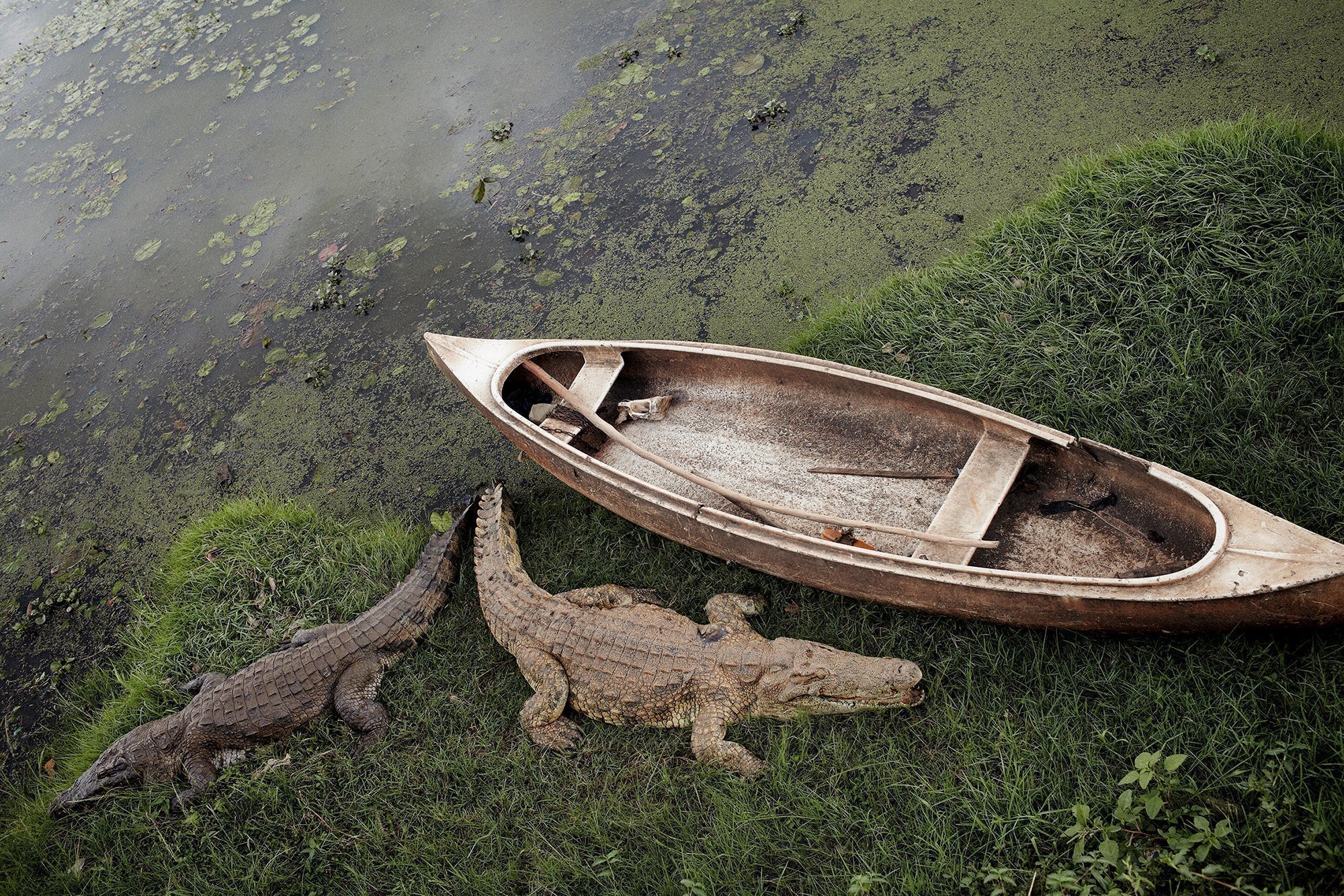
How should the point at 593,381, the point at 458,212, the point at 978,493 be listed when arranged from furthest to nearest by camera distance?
the point at 458,212 < the point at 593,381 < the point at 978,493

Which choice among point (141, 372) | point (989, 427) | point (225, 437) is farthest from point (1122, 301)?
point (141, 372)

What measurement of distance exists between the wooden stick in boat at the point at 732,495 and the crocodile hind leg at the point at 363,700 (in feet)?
5.35

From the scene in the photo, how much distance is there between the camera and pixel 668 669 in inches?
136

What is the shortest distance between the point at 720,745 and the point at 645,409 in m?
1.94

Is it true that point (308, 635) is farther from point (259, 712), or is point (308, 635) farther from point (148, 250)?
point (148, 250)

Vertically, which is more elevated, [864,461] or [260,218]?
[260,218]

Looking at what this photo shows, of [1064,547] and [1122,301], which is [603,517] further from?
[1122,301]

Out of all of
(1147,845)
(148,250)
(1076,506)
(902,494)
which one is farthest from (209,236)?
(1147,845)

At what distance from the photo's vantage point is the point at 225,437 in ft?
17.9

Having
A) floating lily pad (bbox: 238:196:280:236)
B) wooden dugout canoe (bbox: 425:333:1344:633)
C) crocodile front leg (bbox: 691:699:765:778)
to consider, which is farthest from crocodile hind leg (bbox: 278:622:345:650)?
floating lily pad (bbox: 238:196:280:236)

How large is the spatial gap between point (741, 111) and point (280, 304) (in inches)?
151

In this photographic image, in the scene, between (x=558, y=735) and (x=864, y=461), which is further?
(x=864, y=461)

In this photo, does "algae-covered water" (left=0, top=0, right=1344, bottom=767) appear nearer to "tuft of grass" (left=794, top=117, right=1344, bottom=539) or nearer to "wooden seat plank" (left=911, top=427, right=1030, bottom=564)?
"tuft of grass" (left=794, top=117, right=1344, bottom=539)

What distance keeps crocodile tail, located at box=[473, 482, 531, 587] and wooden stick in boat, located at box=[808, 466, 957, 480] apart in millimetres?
1599
